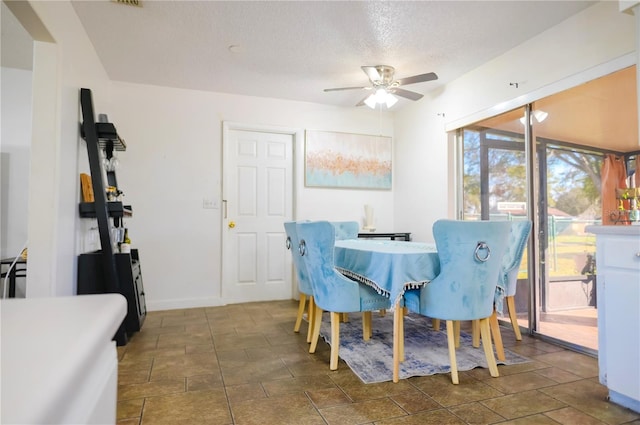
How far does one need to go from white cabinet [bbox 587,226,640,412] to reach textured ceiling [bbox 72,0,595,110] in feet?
5.74

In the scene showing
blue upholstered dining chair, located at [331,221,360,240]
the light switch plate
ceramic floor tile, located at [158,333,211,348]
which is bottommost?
ceramic floor tile, located at [158,333,211,348]

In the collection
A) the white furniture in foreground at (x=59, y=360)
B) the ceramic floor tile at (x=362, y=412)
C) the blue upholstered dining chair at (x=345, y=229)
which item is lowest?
the ceramic floor tile at (x=362, y=412)

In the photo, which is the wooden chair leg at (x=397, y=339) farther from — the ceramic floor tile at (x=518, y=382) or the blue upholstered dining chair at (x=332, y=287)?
the ceramic floor tile at (x=518, y=382)

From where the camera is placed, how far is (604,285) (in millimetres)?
1985

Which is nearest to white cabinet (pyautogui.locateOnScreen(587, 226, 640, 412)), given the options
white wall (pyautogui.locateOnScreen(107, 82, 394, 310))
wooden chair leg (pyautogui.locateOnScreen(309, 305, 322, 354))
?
wooden chair leg (pyautogui.locateOnScreen(309, 305, 322, 354))

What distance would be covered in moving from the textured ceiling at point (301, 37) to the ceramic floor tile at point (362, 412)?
8.38 ft

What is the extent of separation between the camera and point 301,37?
307cm

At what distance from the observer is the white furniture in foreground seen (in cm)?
28

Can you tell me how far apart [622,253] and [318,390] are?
176 centimetres

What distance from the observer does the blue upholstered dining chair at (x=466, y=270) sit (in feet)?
6.92

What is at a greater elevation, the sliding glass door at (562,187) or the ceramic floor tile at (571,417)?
the sliding glass door at (562,187)

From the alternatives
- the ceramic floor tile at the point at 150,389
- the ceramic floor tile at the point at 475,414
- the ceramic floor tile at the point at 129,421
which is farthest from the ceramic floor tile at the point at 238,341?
the ceramic floor tile at the point at 475,414

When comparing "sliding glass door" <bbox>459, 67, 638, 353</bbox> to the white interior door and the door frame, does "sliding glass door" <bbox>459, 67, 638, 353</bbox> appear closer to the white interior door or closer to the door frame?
the door frame

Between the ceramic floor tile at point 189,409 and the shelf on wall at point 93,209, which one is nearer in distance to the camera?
the ceramic floor tile at point 189,409
